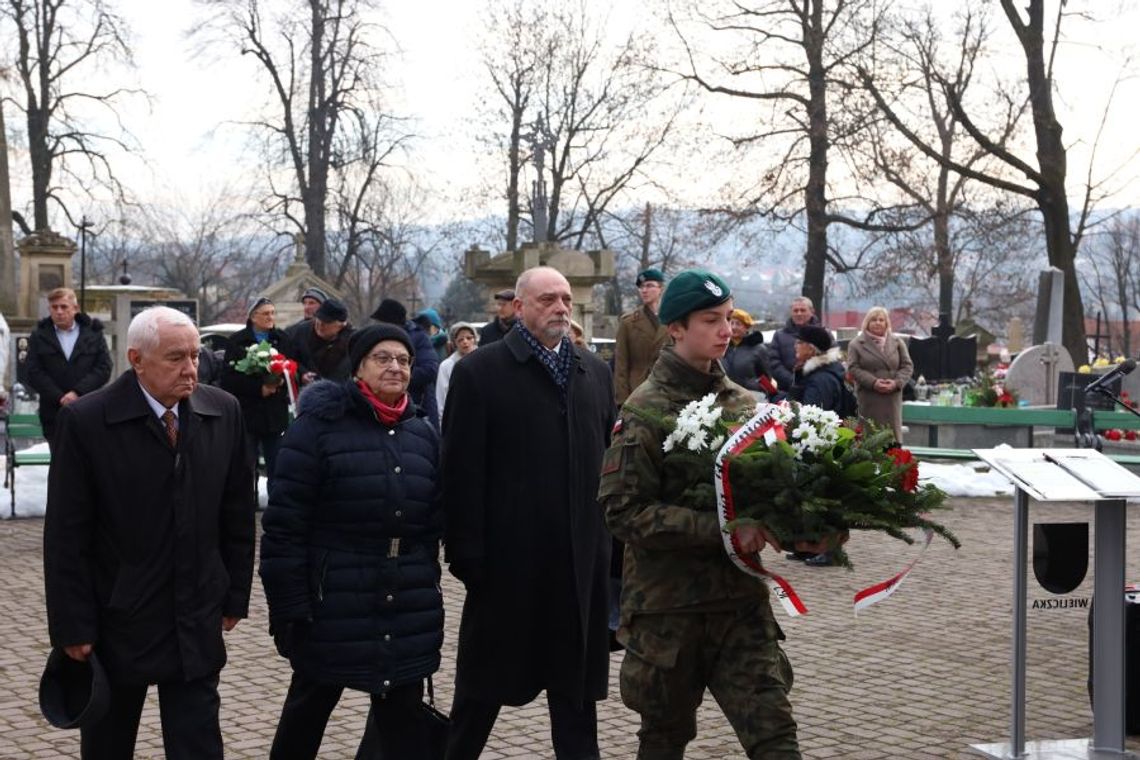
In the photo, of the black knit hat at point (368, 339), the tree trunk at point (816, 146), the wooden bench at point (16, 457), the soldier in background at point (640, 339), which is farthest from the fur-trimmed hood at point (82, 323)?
the tree trunk at point (816, 146)

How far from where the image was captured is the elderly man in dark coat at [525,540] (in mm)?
5871

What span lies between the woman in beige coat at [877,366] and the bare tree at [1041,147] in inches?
697

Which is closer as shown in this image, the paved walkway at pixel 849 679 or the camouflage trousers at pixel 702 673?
the camouflage trousers at pixel 702 673

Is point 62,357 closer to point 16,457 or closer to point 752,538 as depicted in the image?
point 16,457

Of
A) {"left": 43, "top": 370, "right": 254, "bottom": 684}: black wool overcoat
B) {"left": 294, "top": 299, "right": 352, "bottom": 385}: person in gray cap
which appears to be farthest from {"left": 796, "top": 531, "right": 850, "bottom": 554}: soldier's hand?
{"left": 294, "top": 299, "right": 352, "bottom": 385}: person in gray cap

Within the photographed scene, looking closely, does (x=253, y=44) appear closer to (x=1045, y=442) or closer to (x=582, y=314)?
(x=582, y=314)

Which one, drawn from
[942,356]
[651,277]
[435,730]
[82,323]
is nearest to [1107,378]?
[651,277]

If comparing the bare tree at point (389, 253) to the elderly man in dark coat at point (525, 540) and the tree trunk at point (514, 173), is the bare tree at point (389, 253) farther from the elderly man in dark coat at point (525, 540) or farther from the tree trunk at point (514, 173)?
the elderly man in dark coat at point (525, 540)

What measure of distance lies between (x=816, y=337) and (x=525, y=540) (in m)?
6.28

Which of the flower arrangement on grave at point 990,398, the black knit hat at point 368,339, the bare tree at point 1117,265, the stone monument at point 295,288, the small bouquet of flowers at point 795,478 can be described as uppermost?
the bare tree at point 1117,265

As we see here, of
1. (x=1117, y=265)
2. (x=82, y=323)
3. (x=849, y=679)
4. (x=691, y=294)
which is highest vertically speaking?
(x=1117, y=265)

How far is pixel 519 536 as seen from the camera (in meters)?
5.89

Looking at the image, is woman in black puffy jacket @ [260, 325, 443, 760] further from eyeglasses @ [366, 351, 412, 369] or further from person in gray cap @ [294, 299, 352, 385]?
person in gray cap @ [294, 299, 352, 385]

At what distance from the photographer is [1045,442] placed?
69.2 ft
